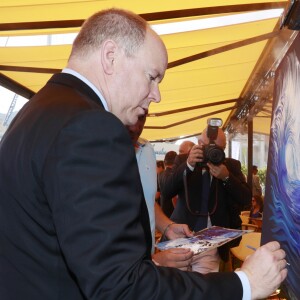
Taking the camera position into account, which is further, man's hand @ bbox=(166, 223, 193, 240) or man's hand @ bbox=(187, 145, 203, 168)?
man's hand @ bbox=(187, 145, 203, 168)

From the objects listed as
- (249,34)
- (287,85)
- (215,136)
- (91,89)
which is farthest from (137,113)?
(249,34)

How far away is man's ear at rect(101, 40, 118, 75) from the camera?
115 centimetres

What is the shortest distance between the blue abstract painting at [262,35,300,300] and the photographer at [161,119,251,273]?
3.16 ft

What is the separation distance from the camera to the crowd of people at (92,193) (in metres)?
0.90

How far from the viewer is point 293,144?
1713 mm

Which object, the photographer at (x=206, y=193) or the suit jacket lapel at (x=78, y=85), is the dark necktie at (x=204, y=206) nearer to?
the photographer at (x=206, y=193)

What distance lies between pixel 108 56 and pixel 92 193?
42 cm

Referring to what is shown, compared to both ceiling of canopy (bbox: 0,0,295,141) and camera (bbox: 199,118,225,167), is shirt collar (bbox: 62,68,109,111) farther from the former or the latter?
camera (bbox: 199,118,225,167)

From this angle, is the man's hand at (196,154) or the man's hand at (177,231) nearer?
the man's hand at (177,231)

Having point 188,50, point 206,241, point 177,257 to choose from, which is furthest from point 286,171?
point 188,50

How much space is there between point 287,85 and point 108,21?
0.95 m

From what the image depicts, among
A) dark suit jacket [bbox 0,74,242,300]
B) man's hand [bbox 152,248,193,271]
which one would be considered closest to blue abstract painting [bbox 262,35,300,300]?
man's hand [bbox 152,248,193,271]

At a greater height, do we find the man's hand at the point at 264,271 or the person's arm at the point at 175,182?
the person's arm at the point at 175,182

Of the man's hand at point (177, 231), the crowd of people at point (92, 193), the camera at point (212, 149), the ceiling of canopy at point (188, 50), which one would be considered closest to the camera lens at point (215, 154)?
the camera at point (212, 149)
